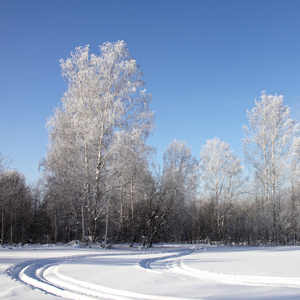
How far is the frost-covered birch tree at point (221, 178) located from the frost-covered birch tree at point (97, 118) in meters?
12.4

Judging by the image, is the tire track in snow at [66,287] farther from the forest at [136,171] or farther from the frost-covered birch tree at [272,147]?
the frost-covered birch tree at [272,147]

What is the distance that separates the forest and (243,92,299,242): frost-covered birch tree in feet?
0.26

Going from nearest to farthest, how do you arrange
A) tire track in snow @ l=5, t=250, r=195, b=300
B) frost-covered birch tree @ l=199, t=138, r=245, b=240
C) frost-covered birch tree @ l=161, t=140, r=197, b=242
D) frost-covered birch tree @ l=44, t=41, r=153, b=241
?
tire track in snow @ l=5, t=250, r=195, b=300
frost-covered birch tree @ l=44, t=41, r=153, b=241
frost-covered birch tree @ l=161, t=140, r=197, b=242
frost-covered birch tree @ l=199, t=138, r=245, b=240

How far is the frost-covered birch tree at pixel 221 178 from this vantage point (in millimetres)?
31578

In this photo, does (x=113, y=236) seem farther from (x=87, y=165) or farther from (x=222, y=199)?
(x=222, y=199)

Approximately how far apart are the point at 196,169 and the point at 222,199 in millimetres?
3965

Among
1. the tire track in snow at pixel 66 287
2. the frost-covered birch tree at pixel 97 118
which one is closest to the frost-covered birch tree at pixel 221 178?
the frost-covered birch tree at pixel 97 118

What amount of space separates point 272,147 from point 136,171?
37.3 feet

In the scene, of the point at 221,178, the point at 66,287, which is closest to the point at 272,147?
the point at 221,178

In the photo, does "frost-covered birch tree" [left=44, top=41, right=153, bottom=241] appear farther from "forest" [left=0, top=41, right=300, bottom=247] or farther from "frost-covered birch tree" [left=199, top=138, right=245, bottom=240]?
"frost-covered birch tree" [left=199, top=138, right=245, bottom=240]

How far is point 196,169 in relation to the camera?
109ft

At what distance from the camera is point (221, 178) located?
3198 centimetres

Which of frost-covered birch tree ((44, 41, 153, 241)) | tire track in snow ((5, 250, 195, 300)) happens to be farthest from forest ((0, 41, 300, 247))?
tire track in snow ((5, 250, 195, 300))

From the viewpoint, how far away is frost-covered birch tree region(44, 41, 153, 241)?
20.8 meters
